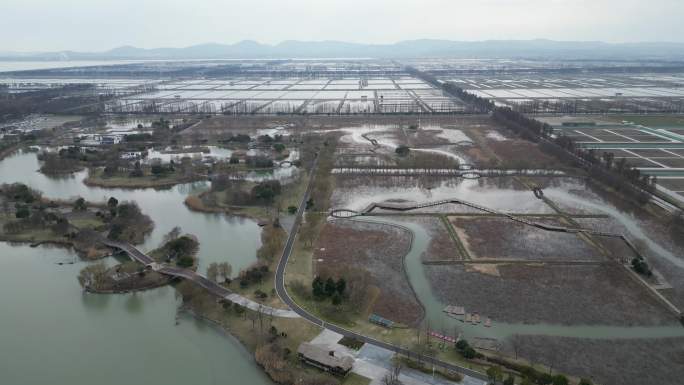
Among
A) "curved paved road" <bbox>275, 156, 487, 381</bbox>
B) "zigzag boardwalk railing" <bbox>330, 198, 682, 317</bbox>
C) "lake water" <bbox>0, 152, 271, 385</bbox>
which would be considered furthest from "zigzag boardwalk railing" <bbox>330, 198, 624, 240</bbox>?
"lake water" <bbox>0, 152, 271, 385</bbox>

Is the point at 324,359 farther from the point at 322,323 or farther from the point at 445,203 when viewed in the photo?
the point at 445,203

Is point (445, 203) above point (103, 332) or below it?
above

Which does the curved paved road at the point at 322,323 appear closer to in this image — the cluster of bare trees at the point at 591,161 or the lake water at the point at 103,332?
the lake water at the point at 103,332

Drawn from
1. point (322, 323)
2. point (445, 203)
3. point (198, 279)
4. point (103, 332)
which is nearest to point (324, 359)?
point (322, 323)

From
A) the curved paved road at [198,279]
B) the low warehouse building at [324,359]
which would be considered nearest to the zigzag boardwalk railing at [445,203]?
the curved paved road at [198,279]

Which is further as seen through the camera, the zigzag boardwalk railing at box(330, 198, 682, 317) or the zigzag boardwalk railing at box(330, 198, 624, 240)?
the zigzag boardwalk railing at box(330, 198, 624, 240)

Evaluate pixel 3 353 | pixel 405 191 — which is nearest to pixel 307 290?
pixel 3 353

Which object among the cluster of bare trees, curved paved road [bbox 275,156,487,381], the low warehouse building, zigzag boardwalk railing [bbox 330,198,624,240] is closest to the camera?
the low warehouse building

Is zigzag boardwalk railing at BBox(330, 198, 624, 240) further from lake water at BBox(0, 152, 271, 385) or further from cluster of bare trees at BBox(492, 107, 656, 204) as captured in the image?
cluster of bare trees at BBox(492, 107, 656, 204)

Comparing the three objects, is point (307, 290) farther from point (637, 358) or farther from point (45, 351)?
point (637, 358)
